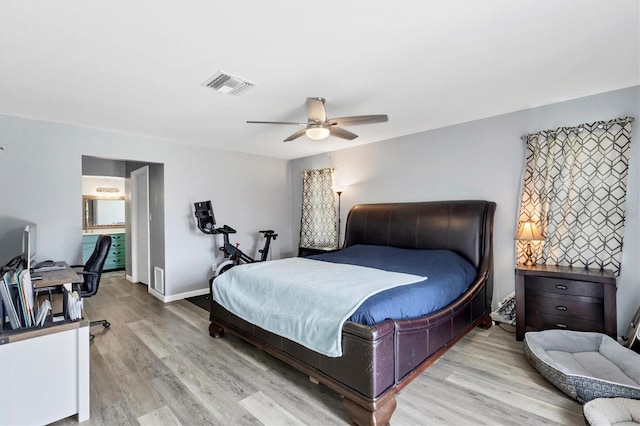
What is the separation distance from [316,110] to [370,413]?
2.32 meters

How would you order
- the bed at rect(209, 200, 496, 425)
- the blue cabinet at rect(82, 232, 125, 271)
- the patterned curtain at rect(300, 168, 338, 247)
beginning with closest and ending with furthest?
the bed at rect(209, 200, 496, 425), the patterned curtain at rect(300, 168, 338, 247), the blue cabinet at rect(82, 232, 125, 271)

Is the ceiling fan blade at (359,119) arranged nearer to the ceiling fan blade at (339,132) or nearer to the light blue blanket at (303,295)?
the ceiling fan blade at (339,132)

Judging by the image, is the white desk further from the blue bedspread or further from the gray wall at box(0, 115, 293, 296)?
the gray wall at box(0, 115, 293, 296)

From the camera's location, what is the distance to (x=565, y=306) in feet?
8.89

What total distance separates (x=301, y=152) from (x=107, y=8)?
12.8 feet

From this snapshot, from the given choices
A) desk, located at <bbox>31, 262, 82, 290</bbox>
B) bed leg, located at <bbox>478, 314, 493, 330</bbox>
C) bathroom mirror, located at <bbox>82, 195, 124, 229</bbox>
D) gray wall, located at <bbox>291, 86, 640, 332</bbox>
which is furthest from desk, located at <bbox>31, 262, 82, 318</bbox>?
bathroom mirror, located at <bbox>82, 195, 124, 229</bbox>

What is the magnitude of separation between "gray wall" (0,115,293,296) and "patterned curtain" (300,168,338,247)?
63cm

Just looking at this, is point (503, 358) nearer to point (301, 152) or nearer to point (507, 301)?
point (507, 301)

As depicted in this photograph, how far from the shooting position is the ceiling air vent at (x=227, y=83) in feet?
8.00

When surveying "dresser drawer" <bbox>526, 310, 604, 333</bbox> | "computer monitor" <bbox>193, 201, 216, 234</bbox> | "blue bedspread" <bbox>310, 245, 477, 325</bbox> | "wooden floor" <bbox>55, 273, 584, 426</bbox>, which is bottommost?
"wooden floor" <bbox>55, 273, 584, 426</bbox>

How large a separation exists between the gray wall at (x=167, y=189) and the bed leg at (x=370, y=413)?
142 inches

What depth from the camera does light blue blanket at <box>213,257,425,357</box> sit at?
1.97 m

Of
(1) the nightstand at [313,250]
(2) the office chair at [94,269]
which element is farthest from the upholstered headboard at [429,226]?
(2) the office chair at [94,269]

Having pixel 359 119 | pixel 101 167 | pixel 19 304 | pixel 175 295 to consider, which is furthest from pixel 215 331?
pixel 101 167
